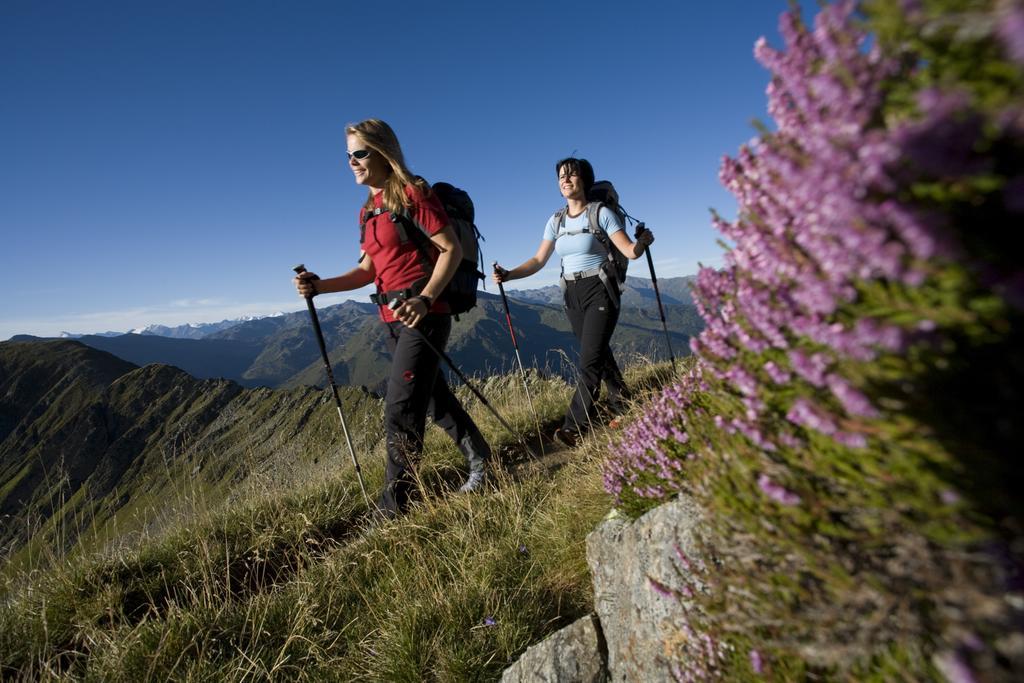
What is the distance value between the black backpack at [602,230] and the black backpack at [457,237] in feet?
4.73

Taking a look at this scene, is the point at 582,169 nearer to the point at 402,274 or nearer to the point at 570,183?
the point at 570,183

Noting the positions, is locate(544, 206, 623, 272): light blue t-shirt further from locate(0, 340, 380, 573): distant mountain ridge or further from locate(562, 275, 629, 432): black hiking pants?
locate(0, 340, 380, 573): distant mountain ridge

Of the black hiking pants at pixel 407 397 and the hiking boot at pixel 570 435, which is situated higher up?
the black hiking pants at pixel 407 397

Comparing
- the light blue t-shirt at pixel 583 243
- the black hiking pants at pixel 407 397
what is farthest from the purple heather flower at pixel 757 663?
the light blue t-shirt at pixel 583 243

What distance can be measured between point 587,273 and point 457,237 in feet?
7.24

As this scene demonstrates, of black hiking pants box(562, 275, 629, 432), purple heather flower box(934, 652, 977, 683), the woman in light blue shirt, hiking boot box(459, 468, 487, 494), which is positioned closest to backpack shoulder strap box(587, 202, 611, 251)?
the woman in light blue shirt

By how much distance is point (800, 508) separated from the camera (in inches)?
49.3

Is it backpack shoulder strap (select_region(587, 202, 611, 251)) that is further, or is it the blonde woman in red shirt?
backpack shoulder strap (select_region(587, 202, 611, 251))

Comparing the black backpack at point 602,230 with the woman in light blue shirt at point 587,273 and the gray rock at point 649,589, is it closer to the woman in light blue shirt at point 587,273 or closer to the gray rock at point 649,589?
the woman in light blue shirt at point 587,273

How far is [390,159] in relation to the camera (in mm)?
4359

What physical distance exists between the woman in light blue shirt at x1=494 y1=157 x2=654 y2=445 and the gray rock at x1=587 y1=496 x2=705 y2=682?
11.1 feet

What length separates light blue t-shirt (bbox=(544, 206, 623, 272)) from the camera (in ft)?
19.4

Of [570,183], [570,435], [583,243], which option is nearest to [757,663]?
[570,435]

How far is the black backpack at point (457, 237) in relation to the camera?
450cm
